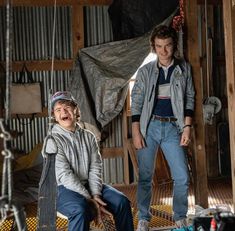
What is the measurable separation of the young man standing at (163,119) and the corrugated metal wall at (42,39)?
2.82 m

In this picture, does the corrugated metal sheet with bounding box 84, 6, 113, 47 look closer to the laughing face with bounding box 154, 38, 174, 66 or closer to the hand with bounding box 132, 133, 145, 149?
the laughing face with bounding box 154, 38, 174, 66

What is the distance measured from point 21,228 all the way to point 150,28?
13.4 feet

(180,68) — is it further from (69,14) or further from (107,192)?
Result: (69,14)

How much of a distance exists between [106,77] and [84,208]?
3.00m

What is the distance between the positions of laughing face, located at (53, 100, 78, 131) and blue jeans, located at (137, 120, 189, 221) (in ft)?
2.28

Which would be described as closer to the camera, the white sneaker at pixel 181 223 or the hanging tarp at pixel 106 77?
the white sneaker at pixel 181 223

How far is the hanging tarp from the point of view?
5.77m

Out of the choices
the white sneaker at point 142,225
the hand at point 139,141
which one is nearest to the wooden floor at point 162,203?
the white sneaker at point 142,225

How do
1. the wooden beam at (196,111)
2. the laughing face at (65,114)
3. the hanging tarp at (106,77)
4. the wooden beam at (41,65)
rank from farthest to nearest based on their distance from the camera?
the wooden beam at (41,65) < the hanging tarp at (106,77) < the wooden beam at (196,111) < the laughing face at (65,114)

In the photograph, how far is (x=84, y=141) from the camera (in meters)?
3.36

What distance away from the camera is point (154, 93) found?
366 cm

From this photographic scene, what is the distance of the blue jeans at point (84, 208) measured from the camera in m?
2.99

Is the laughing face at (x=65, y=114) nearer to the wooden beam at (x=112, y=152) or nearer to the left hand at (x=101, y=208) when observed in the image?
the left hand at (x=101, y=208)

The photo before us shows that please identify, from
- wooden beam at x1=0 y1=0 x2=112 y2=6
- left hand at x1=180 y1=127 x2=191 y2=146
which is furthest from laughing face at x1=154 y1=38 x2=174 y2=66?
wooden beam at x1=0 y1=0 x2=112 y2=6
